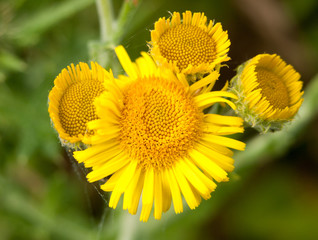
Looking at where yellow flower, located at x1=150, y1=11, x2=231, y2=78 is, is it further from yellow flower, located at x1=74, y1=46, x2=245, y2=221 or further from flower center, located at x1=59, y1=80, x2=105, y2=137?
flower center, located at x1=59, y1=80, x2=105, y2=137

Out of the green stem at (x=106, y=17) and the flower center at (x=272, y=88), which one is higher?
the green stem at (x=106, y=17)

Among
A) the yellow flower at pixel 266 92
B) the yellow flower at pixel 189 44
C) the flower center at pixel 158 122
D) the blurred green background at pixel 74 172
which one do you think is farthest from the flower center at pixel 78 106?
the blurred green background at pixel 74 172

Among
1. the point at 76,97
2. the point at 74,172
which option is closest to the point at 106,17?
the point at 76,97

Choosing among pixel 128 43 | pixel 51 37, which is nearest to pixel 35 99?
pixel 51 37

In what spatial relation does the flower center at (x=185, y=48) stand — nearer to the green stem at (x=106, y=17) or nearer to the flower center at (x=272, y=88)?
the flower center at (x=272, y=88)

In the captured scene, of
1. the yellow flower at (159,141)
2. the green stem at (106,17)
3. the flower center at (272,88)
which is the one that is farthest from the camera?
the green stem at (106,17)

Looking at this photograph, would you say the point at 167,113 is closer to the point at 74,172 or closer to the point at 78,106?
the point at 78,106
